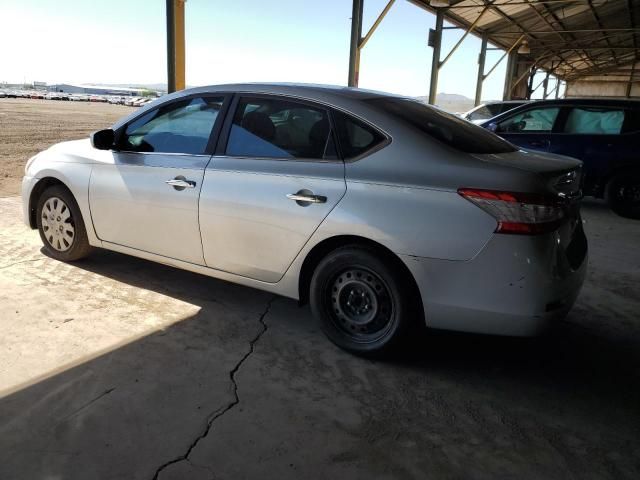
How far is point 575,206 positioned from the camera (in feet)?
9.17

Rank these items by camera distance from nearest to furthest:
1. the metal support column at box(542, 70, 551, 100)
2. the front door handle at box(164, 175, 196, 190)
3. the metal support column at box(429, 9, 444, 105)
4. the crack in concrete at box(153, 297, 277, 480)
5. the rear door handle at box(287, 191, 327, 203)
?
the crack in concrete at box(153, 297, 277, 480), the rear door handle at box(287, 191, 327, 203), the front door handle at box(164, 175, 196, 190), the metal support column at box(429, 9, 444, 105), the metal support column at box(542, 70, 551, 100)

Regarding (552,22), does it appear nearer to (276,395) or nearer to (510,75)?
(510,75)

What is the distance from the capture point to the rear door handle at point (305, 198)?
2.85m

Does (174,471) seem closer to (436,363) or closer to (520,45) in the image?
(436,363)

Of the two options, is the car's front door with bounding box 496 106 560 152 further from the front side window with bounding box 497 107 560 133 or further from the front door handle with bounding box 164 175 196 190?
the front door handle with bounding box 164 175 196 190

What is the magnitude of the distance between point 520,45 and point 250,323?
913 inches

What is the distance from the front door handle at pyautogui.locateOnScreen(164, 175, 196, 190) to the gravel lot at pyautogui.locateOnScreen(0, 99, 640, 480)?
0.85m

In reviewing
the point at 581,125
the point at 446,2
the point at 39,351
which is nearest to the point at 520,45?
the point at 446,2

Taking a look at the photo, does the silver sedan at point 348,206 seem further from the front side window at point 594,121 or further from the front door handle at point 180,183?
the front side window at point 594,121

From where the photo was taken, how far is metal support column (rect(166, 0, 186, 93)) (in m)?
7.54

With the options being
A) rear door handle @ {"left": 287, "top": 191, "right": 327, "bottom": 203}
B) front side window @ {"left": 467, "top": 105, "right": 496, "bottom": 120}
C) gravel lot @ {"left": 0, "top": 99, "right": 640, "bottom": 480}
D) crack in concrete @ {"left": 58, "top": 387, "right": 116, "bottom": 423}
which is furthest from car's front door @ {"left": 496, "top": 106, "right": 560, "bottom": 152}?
crack in concrete @ {"left": 58, "top": 387, "right": 116, "bottom": 423}

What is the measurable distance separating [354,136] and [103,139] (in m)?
1.98

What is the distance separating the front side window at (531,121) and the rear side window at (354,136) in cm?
590

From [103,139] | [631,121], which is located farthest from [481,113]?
[103,139]
